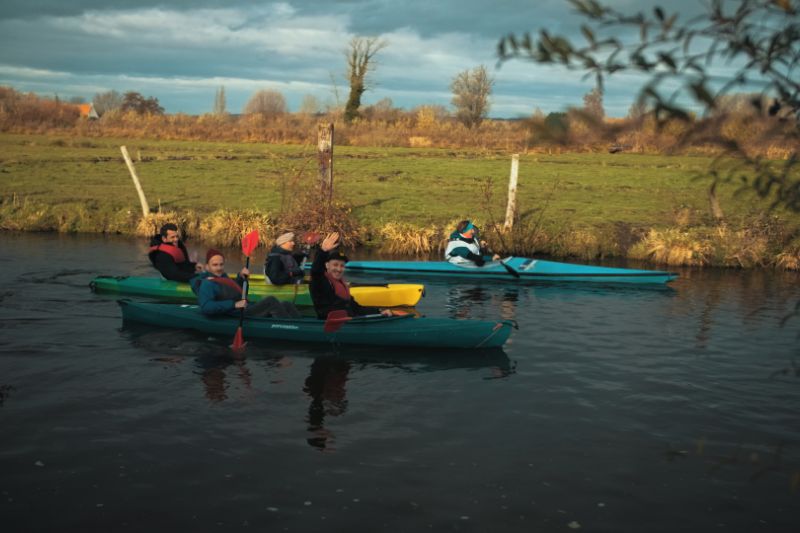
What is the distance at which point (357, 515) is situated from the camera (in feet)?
19.1

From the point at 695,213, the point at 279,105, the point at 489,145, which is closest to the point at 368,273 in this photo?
the point at 695,213

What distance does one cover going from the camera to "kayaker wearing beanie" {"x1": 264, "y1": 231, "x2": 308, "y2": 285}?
1263 centimetres

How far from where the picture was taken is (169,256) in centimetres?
1312

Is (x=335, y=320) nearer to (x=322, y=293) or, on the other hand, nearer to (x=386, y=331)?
(x=322, y=293)

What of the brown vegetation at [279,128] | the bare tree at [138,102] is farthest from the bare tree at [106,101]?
the brown vegetation at [279,128]

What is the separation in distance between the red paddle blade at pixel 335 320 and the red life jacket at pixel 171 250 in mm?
4064

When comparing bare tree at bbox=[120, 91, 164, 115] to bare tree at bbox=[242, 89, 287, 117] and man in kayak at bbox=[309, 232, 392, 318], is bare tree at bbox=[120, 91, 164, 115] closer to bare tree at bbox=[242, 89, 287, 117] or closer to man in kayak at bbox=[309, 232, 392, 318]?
bare tree at bbox=[242, 89, 287, 117]

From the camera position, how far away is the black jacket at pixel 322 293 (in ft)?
34.0

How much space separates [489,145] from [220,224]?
22.5 metres

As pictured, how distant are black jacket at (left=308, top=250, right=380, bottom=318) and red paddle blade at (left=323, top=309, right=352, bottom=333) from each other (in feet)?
1.05

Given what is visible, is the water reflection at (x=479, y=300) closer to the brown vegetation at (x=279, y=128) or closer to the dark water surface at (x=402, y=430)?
the dark water surface at (x=402, y=430)

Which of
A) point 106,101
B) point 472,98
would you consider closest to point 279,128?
point 472,98

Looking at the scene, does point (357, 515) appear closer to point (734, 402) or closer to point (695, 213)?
point (734, 402)

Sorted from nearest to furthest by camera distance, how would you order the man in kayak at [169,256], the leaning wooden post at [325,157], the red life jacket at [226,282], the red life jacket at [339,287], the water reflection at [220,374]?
the water reflection at [220,374] < the red life jacket at [339,287] < the red life jacket at [226,282] < the man in kayak at [169,256] < the leaning wooden post at [325,157]
